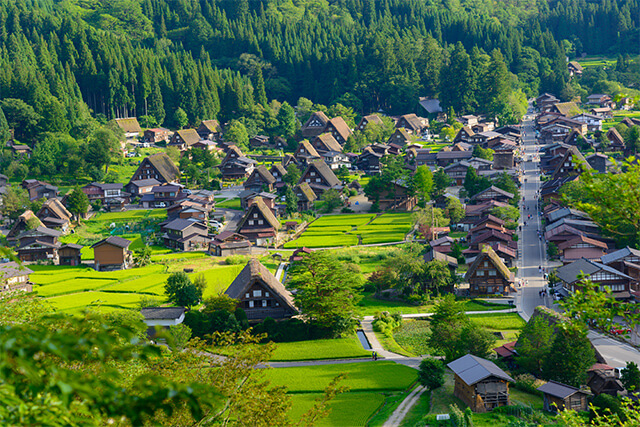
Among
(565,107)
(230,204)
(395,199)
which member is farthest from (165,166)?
(565,107)

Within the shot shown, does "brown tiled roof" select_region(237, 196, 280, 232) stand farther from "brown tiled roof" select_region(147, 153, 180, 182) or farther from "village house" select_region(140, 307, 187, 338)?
"brown tiled roof" select_region(147, 153, 180, 182)

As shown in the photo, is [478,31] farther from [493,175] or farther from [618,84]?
[493,175]

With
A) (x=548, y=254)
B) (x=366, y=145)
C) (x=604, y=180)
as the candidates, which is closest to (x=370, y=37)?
(x=366, y=145)

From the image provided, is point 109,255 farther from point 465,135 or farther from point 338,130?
point 465,135

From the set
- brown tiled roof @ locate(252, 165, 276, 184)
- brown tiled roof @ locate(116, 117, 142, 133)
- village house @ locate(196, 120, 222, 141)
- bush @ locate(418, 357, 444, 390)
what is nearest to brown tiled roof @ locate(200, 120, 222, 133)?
village house @ locate(196, 120, 222, 141)

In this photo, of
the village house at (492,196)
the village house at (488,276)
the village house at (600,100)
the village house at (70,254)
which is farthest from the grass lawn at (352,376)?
the village house at (600,100)

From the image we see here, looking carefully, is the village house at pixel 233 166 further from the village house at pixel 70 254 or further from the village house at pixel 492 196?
the village house at pixel 492 196
